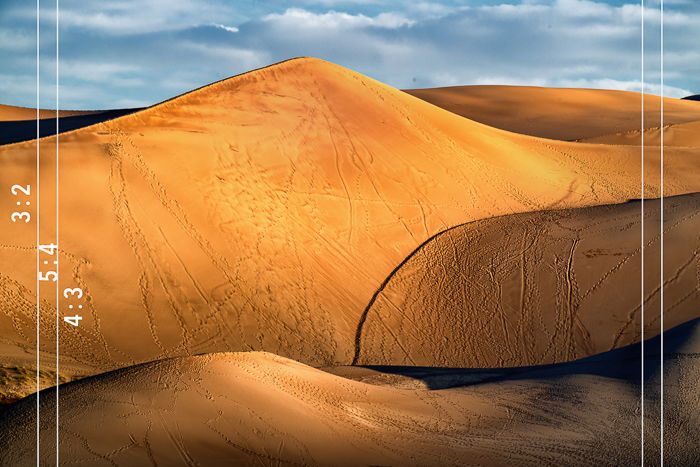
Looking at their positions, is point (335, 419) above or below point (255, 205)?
below

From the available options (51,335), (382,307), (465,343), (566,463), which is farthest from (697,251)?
(51,335)

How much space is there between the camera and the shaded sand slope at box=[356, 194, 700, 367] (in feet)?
44.9

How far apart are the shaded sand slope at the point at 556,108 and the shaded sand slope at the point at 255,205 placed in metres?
12.9

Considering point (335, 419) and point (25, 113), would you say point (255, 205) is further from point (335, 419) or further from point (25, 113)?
point (25, 113)

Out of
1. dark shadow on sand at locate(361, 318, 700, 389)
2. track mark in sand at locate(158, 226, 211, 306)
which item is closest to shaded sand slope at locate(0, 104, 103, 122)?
track mark in sand at locate(158, 226, 211, 306)

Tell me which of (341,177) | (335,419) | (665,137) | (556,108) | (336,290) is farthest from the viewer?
(556,108)

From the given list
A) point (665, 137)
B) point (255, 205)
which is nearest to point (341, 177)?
point (255, 205)

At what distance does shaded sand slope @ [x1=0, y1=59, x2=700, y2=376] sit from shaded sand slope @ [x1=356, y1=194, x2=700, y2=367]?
615 millimetres

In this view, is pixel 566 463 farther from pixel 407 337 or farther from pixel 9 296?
pixel 9 296

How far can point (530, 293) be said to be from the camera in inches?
584

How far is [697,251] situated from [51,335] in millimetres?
11430

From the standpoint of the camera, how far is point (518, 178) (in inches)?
798

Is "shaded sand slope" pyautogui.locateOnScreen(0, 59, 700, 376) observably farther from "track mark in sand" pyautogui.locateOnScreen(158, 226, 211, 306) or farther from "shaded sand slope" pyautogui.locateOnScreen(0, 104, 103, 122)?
"shaded sand slope" pyautogui.locateOnScreen(0, 104, 103, 122)

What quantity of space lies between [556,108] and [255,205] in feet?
89.0
